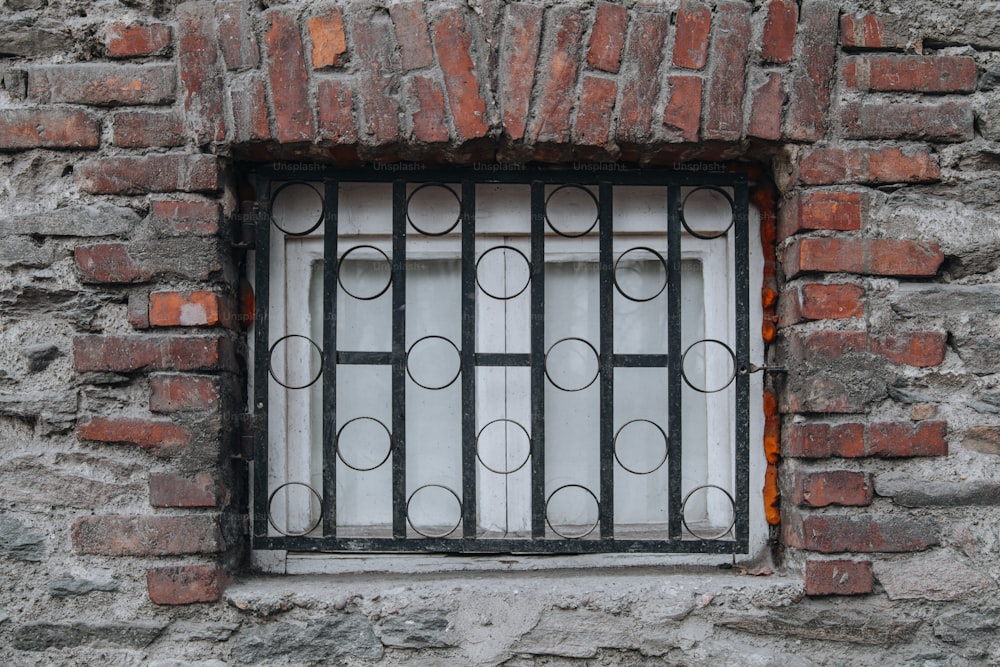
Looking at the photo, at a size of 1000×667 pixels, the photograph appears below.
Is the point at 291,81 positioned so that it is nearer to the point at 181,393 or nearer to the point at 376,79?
the point at 376,79

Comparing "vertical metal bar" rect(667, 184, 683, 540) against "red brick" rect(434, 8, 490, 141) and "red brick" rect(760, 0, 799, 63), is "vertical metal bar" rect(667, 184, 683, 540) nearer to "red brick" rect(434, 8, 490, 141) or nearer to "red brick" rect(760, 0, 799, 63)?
"red brick" rect(760, 0, 799, 63)

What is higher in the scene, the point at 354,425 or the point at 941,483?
the point at 354,425

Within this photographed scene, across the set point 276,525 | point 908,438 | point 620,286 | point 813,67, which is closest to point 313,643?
point 276,525

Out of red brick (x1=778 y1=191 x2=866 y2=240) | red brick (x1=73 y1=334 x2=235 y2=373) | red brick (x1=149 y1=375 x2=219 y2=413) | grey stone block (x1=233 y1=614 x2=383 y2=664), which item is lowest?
grey stone block (x1=233 y1=614 x2=383 y2=664)

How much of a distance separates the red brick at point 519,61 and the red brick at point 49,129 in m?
0.99

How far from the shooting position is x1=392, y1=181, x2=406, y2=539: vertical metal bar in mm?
1883

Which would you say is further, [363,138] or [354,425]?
[354,425]

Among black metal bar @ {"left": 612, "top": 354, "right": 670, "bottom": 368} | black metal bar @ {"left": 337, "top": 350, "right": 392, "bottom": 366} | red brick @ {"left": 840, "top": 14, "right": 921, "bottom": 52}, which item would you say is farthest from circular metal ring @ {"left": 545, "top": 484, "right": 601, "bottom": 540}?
red brick @ {"left": 840, "top": 14, "right": 921, "bottom": 52}

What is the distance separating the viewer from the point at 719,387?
6.46 ft

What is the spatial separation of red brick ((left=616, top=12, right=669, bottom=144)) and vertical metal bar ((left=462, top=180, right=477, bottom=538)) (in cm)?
42

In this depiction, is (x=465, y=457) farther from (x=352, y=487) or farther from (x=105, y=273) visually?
(x=105, y=273)

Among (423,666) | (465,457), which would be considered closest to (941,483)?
(465,457)

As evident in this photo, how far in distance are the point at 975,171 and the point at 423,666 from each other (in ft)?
5.83

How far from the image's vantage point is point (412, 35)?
176cm
